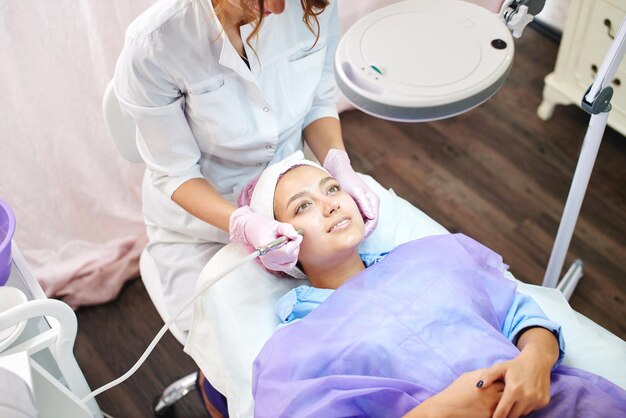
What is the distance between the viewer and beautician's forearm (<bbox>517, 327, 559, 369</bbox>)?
1193 millimetres

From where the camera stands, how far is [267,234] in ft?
4.32

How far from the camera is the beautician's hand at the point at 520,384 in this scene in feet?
3.61

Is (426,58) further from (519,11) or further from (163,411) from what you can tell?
(163,411)

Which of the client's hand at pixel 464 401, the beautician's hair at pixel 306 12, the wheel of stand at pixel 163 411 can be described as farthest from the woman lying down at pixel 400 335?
the wheel of stand at pixel 163 411

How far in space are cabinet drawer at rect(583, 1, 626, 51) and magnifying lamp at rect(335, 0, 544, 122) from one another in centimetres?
108

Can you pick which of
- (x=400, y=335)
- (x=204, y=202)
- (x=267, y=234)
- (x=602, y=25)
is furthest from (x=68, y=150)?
(x=602, y=25)

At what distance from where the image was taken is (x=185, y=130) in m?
1.45

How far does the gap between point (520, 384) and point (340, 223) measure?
17.6 inches

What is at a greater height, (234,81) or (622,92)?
(234,81)

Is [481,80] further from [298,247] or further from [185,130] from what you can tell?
[185,130]

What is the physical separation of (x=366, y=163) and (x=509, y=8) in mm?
1441

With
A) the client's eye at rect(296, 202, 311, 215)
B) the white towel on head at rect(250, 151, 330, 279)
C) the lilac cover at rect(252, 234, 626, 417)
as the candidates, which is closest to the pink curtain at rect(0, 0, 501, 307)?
the white towel on head at rect(250, 151, 330, 279)

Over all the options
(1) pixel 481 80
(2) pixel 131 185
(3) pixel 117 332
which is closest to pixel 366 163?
(2) pixel 131 185

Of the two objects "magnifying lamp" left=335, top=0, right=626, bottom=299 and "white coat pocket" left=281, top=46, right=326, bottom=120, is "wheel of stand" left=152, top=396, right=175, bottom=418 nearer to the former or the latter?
"white coat pocket" left=281, top=46, right=326, bottom=120
